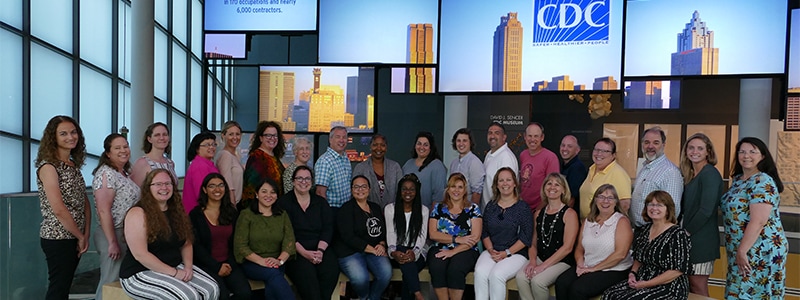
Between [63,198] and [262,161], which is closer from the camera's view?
[63,198]

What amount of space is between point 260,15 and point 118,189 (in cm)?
355

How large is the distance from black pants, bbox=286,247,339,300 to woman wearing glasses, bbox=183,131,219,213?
2.72ft

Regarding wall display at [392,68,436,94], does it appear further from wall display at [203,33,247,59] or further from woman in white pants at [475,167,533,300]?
woman in white pants at [475,167,533,300]

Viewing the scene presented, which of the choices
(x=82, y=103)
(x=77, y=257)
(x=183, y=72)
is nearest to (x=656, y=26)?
(x=77, y=257)

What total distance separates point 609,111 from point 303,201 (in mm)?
7904

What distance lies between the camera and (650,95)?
407 inches

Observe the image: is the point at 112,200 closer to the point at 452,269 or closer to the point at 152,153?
the point at 152,153

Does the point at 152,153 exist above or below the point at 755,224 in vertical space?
above

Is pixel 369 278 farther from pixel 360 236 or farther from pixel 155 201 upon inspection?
pixel 155 201

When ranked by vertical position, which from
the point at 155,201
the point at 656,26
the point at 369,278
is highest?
the point at 656,26

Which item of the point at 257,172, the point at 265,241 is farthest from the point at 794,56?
the point at 265,241

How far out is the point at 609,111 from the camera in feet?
37.6

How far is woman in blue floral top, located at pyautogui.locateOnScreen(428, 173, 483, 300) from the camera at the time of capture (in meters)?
4.86

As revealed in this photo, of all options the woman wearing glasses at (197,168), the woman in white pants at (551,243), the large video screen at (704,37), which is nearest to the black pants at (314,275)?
the woman wearing glasses at (197,168)
